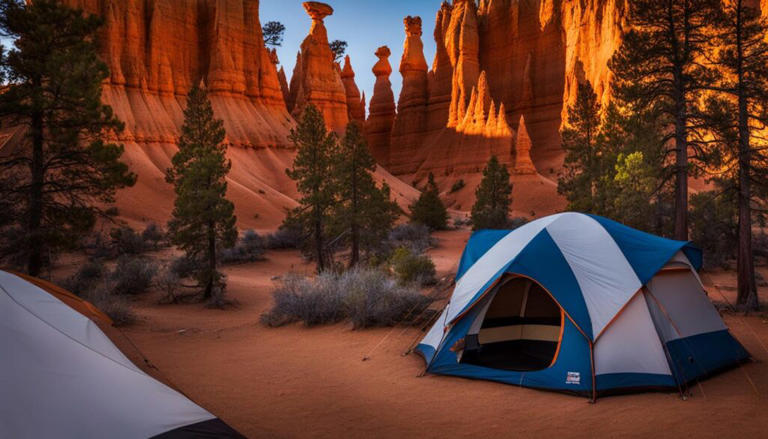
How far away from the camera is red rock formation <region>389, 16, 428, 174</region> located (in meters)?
79.8

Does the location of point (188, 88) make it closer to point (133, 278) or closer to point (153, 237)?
point (153, 237)

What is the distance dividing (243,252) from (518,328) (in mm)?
20247

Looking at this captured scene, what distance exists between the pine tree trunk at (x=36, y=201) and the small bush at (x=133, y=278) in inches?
132

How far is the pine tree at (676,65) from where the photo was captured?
45.4ft

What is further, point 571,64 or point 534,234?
point 571,64

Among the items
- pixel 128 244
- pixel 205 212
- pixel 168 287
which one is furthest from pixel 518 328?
pixel 128 244

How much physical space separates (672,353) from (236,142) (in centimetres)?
5081

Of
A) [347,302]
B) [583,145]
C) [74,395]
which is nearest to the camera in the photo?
[74,395]

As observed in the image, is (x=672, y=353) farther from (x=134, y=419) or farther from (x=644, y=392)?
(x=134, y=419)

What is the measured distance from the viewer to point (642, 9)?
14719mm

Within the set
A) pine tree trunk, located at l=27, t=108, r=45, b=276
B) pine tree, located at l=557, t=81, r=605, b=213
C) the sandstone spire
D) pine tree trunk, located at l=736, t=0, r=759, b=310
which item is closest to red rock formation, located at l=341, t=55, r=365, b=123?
the sandstone spire

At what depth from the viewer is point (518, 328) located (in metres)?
9.16

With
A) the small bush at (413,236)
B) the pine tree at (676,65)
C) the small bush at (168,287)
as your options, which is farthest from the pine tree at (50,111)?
the small bush at (413,236)

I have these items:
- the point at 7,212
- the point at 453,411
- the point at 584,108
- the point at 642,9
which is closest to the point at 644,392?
the point at 453,411
